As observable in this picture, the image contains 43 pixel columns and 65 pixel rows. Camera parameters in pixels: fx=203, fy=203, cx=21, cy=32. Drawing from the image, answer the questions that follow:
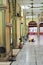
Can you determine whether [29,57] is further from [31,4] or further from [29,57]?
[31,4]

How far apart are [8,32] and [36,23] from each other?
81.9ft

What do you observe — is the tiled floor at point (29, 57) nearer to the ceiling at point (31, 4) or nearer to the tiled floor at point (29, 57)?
the tiled floor at point (29, 57)

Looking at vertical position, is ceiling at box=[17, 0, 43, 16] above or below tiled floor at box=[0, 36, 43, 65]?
above

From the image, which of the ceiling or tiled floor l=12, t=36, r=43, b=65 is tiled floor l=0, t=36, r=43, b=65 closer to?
tiled floor l=12, t=36, r=43, b=65

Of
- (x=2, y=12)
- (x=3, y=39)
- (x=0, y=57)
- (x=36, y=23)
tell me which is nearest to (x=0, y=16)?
(x=2, y=12)

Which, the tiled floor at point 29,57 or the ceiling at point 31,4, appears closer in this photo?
the tiled floor at point 29,57

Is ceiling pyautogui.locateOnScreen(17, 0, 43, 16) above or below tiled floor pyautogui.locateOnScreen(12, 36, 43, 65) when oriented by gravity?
above

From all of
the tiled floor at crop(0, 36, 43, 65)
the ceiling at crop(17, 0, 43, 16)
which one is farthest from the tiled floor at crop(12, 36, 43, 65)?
the ceiling at crop(17, 0, 43, 16)

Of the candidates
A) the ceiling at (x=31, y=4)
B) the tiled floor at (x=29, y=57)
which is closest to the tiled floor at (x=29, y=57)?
the tiled floor at (x=29, y=57)

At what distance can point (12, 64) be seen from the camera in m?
8.47

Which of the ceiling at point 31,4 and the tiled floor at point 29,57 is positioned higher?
the ceiling at point 31,4

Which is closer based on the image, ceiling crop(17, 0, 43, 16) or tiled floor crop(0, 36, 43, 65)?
tiled floor crop(0, 36, 43, 65)

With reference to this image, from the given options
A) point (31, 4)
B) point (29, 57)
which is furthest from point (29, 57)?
point (31, 4)

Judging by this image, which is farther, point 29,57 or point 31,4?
point 31,4
